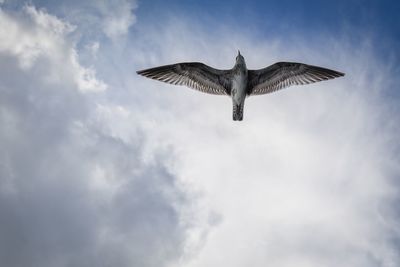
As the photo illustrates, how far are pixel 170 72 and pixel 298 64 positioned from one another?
743cm

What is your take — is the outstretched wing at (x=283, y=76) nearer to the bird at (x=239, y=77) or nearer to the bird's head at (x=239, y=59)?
the bird at (x=239, y=77)

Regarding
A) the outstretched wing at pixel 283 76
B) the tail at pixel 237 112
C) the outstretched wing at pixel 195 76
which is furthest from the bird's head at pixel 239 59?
the tail at pixel 237 112

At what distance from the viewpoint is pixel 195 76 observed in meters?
24.8

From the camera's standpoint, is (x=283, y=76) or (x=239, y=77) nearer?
(x=239, y=77)

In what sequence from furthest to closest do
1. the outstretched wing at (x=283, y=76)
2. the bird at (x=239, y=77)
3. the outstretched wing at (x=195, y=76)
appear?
the outstretched wing at (x=195, y=76) → the bird at (x=239, y=77) → the outstretched wing at (x=283, y=76)

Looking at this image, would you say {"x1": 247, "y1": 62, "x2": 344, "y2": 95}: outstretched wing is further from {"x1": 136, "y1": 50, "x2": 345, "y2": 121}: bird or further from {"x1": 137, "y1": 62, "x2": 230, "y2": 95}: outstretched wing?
{"x1": 137, "y1": 62, "x2": 230, "y2": 95}: outstretched wing

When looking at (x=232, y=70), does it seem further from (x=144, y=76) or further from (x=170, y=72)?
(x=144, y=76)

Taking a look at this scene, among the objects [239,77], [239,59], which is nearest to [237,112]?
[239,77]

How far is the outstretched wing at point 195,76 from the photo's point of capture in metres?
24.5

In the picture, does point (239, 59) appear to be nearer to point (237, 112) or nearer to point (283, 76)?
point (283, 76)

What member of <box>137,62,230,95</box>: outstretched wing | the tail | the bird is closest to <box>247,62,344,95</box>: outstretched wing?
the bird

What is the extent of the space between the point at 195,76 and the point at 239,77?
2.64 m

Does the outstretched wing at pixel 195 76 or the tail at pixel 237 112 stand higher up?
the outstretched wing at pixel 195 76

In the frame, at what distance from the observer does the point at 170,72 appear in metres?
24.7
